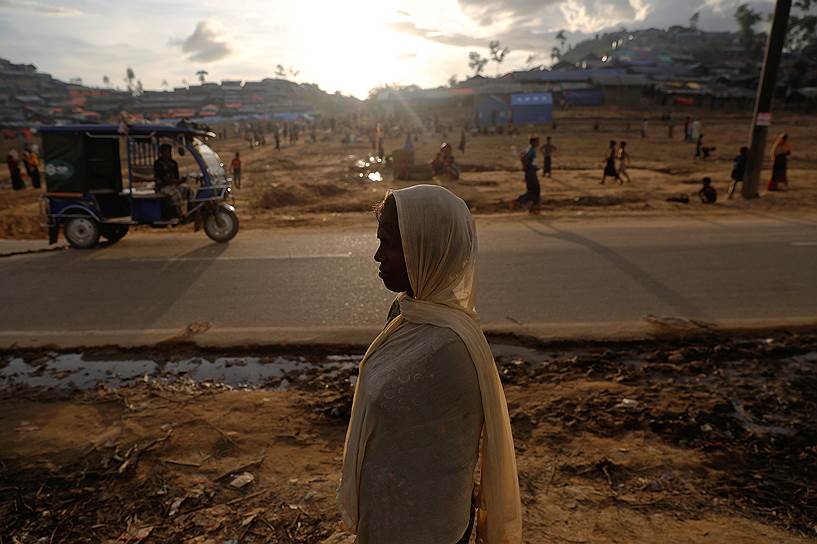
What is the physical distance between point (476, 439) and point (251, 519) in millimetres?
1969

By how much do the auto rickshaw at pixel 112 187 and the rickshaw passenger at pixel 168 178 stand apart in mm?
75

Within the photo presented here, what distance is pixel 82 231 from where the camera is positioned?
10242 mm

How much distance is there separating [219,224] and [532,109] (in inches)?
1712

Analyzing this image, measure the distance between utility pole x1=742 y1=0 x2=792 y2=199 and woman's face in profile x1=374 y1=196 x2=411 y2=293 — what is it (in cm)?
1505

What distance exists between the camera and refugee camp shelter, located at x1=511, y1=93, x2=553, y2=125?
161 feet

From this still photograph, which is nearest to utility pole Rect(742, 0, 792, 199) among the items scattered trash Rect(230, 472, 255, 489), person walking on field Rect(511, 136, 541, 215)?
person walking on field Rect(511, 136, 541, 215)

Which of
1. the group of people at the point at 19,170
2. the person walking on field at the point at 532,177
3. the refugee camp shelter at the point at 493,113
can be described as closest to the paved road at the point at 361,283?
the person walking on field at the point at 532,177

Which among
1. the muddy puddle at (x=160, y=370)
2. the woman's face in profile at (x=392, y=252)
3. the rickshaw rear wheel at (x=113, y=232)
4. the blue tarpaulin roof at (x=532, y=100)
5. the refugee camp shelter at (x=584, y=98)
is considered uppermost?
the refugee camp shelter at (x=584, y=98)

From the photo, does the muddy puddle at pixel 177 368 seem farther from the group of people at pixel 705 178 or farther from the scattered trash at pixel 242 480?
the group of people at pixel 705 178

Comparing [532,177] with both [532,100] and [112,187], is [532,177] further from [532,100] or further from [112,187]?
[532,100]

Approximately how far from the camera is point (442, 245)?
5.24 feet

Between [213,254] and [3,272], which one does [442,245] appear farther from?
[3,272]

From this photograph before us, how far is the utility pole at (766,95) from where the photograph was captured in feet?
44.9

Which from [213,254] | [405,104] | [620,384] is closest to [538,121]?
[405,104]
